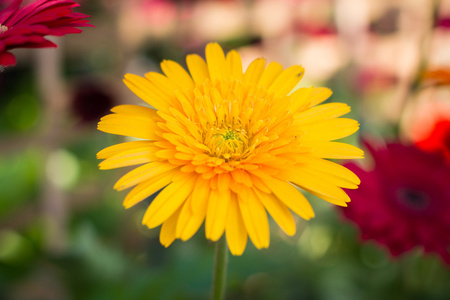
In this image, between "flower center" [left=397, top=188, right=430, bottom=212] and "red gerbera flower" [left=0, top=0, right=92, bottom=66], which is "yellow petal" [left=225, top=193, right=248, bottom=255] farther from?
"flower center" [left=397, top=188, right=430, bottom=212]

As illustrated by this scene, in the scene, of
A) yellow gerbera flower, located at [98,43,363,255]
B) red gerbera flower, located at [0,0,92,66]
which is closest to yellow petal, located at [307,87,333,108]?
yellow gerbera flower, located at [98,43,363,255]

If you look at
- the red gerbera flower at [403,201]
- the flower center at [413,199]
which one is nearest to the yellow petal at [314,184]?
the red gerbera flower at [403,201]

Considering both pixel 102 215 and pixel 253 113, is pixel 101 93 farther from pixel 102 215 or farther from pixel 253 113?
pixel 253 113

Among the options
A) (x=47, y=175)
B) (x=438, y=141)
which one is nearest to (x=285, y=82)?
(x=438, y=141)

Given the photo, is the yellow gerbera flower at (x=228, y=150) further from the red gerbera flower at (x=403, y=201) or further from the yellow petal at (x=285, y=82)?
the red gerbera flower at (x=403, y=201)

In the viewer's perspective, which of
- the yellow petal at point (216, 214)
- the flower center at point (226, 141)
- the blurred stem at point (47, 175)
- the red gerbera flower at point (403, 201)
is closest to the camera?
the yellow petal at point (216, 214)

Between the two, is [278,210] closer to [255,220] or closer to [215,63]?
[255,220]
